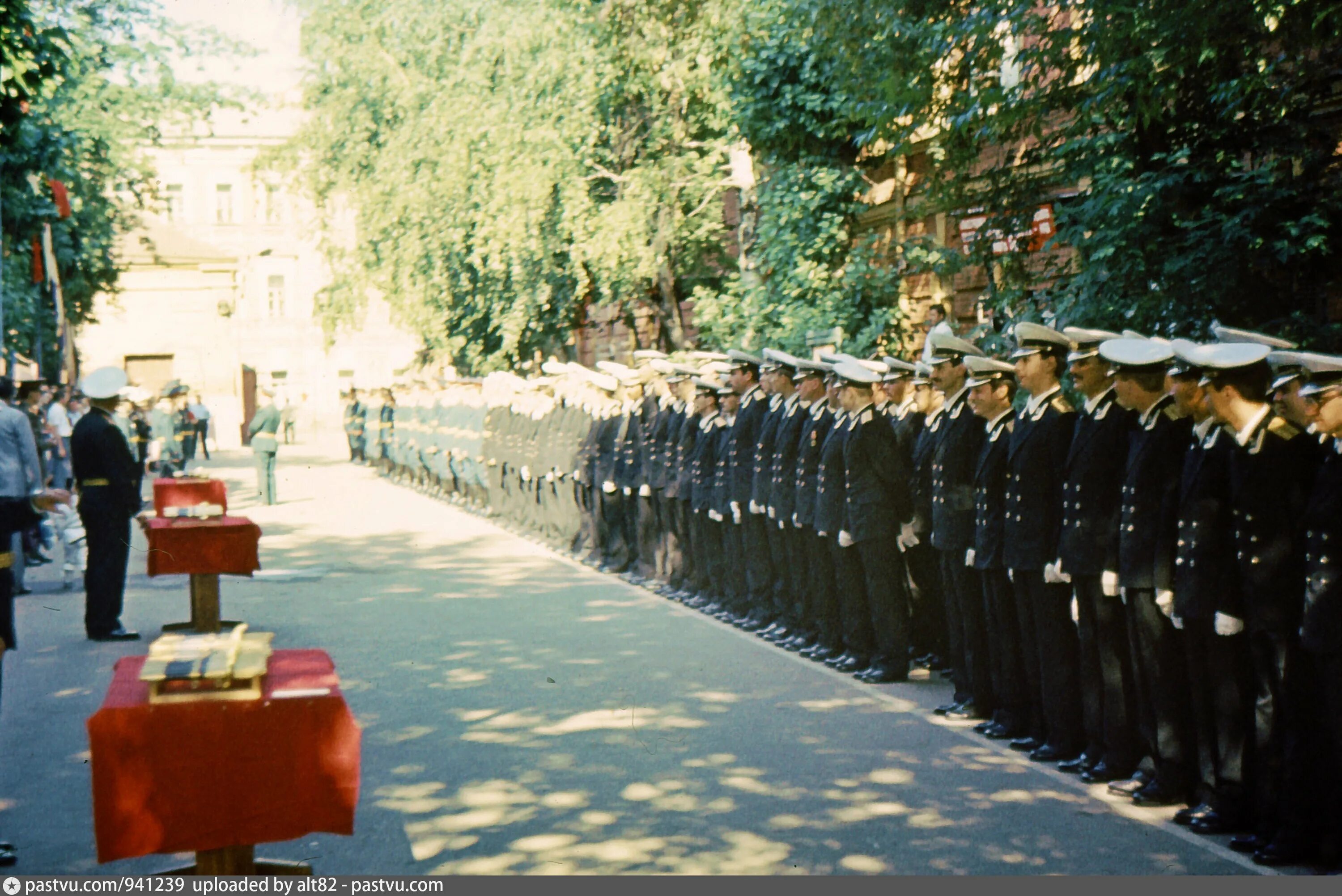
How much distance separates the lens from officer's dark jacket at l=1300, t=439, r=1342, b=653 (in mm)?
6227

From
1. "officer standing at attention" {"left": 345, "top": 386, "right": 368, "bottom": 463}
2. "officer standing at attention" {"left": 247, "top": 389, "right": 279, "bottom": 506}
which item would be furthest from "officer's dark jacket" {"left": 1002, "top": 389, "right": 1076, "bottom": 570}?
"officer standing at attention" {"left": 345, "top": 386, "right": 368, "bottom": 463}

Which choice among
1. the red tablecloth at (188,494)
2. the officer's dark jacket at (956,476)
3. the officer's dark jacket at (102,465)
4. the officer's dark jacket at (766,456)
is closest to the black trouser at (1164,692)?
the officer's dark jacket at (956,476)

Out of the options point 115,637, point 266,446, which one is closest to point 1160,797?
point 115,637

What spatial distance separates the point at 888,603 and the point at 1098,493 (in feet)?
10.6

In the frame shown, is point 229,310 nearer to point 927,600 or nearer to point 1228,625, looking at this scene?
point 927,600

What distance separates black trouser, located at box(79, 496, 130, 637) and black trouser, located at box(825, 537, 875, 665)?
18.6 ft

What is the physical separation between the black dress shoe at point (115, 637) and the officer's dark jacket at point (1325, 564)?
9.39 meters

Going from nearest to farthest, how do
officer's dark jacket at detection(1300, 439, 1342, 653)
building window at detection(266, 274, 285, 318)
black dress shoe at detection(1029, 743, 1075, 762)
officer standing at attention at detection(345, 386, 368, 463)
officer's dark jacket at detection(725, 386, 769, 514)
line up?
officer's dark jacket at detection(1300, 439, 1342, 653) → black dress shoe at detection(1029, 743, 1075, 762) → officer's dark jacket at detection(725, 386, 769, 514) → officer standing at attention at detection(345, 386, 368, 463) → building window at detection(266, 274, 285, 318)

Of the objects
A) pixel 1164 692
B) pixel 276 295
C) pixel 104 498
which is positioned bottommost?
pixel 1164 692

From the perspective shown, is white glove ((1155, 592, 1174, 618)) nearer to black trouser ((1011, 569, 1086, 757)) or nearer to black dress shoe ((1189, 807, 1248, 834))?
black dress shoe ((1189, 807, 1248, 834))

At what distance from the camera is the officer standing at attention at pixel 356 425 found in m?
43.5

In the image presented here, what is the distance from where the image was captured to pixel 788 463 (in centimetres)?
1258

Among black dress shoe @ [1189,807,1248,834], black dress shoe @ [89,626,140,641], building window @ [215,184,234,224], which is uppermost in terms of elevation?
building window @ [215,184,234,224]

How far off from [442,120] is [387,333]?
46545 millimetres
